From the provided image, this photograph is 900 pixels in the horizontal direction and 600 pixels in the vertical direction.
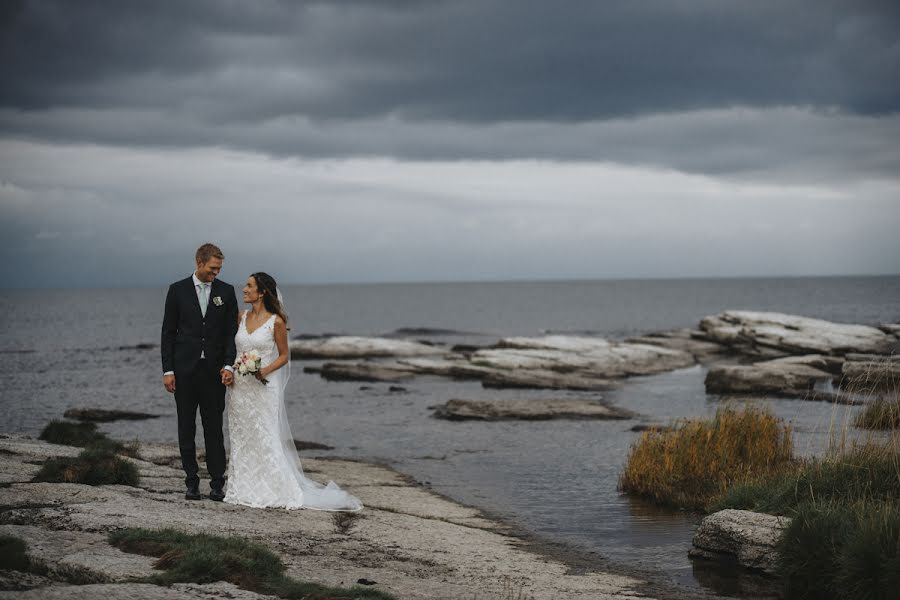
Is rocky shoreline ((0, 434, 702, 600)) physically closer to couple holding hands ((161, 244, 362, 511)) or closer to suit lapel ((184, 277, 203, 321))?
→ couple holding hands ((161, 244, 362, 511))

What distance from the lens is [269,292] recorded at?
12.2m

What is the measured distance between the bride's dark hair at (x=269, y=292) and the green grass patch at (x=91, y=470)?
3.25 m

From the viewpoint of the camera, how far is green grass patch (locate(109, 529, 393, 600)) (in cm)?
779

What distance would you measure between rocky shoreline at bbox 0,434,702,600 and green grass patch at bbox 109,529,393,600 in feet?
0.61

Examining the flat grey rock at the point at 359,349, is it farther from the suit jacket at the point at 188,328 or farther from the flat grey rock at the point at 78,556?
the flat grey rock at the point at 78,556

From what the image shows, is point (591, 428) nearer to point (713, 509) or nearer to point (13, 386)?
point (713, 509)

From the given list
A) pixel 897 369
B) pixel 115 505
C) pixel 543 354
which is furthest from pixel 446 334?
pixel 115 505

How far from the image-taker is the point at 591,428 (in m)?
26.7

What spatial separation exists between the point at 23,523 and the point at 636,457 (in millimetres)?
11198

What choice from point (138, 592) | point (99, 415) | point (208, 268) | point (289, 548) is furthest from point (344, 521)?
point (99, 415)

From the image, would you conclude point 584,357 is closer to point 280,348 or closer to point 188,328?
point 280,348

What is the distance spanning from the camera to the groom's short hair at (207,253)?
11453 mm

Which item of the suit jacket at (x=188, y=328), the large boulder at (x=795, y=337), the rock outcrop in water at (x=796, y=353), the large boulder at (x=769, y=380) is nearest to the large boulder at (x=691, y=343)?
the rock outcrop in water at (x=796, y=353)

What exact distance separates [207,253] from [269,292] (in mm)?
1126
